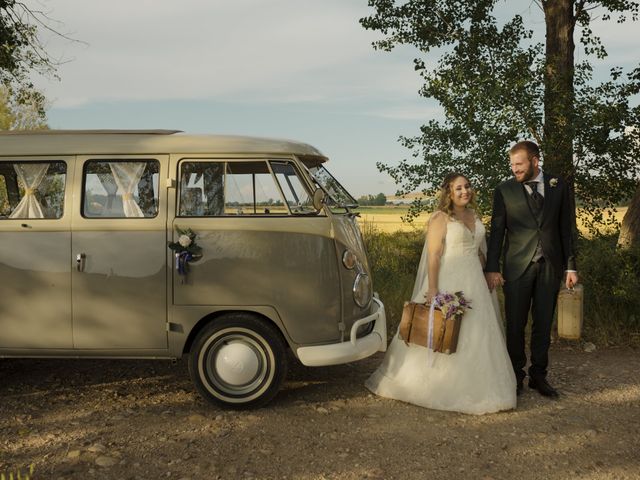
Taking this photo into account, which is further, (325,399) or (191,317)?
(325,399)

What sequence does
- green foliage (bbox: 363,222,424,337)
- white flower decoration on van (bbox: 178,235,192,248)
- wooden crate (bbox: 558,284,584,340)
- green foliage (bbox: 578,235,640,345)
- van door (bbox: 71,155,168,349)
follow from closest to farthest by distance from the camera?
white flower decoration on van (bbox: 178,235,192,248), van door (bbox: 71,155,168,349), wooden crate (bbox: 558,284,584,340), green foliage (bbox: 578,235,640,345), green foliage (bbox: 363,222,424,337)

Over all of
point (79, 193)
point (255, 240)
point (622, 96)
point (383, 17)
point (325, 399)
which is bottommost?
point (325, 399)

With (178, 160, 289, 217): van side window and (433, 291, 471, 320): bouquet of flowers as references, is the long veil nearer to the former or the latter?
(433, 291, 471, 320): bouquet of flowers

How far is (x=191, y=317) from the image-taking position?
505 centimetres

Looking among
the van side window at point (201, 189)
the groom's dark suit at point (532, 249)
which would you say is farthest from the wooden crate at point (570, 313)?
the van side window at point (201, 189)

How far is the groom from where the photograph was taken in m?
5.21

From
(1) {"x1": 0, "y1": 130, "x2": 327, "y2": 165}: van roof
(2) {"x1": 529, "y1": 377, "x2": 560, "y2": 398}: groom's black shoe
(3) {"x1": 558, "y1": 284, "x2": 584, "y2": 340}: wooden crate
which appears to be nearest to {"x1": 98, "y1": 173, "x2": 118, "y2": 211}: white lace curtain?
(1) {"x1": 0, "y1": 130, "x2": 327, "y2": 165}: van roof

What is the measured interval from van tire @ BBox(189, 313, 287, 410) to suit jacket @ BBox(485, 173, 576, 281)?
6.56 ft

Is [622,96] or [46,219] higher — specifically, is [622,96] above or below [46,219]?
above

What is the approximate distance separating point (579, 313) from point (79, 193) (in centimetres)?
561

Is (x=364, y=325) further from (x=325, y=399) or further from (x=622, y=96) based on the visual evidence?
(x=622, y=96)

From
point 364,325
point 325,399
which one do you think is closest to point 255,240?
point 364,325

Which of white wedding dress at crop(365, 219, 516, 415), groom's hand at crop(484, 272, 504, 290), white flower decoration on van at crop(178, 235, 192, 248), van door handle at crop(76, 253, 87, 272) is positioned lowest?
white wedding dress at crop(365, 219, 516, 415)

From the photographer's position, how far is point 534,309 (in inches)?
213
